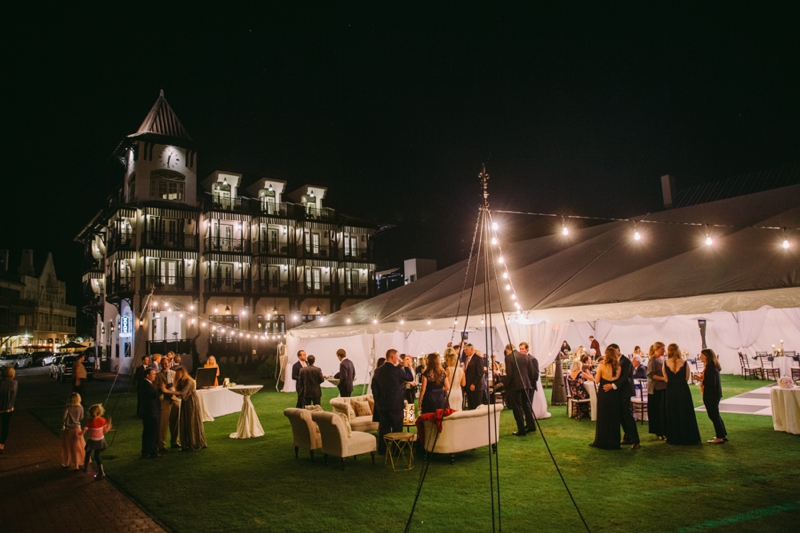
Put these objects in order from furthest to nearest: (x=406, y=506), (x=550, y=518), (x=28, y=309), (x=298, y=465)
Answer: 1. (x=28, y=309)
2. (x=298, y=465)
3. (x=406, y=506)
4. (x=550, y=518)

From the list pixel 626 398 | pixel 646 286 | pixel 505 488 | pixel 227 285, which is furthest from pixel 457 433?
pixel 227 285

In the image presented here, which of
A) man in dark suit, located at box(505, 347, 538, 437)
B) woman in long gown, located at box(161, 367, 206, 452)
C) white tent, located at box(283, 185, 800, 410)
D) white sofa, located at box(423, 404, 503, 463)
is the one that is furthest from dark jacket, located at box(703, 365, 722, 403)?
woman in long gown, located at box(161, 367, 206, 452)

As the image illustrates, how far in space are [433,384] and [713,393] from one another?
4.15m

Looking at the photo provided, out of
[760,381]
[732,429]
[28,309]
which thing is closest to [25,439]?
[732,429]

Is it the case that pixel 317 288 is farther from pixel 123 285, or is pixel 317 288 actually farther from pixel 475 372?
pixel 475 372

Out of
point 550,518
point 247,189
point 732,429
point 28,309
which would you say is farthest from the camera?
point 28,309

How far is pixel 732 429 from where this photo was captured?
8.41 m

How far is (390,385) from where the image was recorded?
23.9 feet

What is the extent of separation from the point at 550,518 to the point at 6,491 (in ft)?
21.7

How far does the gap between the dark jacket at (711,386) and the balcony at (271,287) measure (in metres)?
27.7

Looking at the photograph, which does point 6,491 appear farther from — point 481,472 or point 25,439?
point 481,472

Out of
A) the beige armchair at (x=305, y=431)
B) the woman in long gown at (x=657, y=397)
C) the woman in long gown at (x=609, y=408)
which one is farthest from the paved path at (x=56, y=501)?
the woman in long gown at (x=657, y=397)

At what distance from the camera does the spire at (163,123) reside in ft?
100

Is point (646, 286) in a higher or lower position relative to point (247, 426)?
higher
